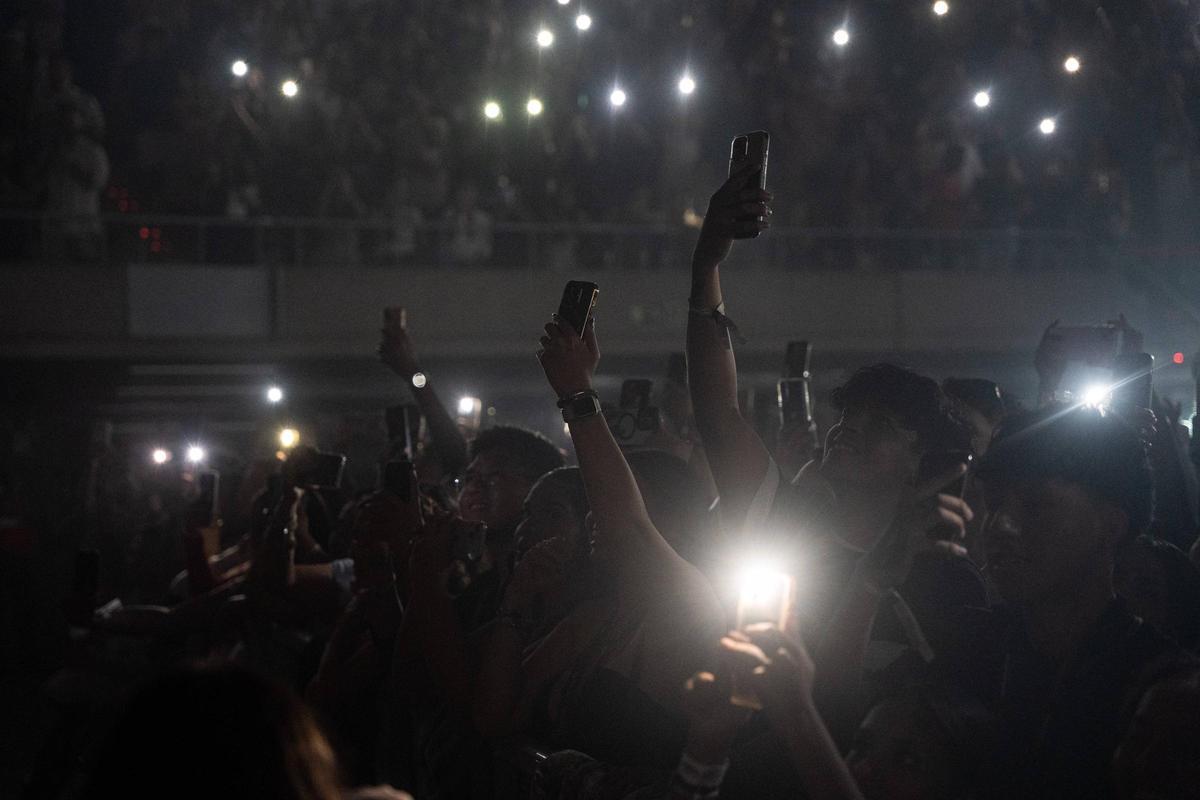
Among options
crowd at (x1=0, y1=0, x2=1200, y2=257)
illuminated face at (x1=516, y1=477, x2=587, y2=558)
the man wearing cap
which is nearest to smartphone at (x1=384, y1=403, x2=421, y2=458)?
illuminated face at (x1=516, y1=477, x2=587, y2=558)

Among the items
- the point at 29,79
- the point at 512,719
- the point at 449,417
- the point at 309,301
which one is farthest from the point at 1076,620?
the point at 309,301

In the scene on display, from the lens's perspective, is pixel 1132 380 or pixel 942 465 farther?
pixel 1132 380

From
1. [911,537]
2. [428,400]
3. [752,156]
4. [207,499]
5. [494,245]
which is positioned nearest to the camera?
[911,537]

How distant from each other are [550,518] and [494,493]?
0.66 metres

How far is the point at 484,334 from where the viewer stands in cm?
1476

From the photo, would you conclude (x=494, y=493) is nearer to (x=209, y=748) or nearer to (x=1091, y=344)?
(x=1091, y=344)

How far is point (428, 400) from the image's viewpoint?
5457 millimetres

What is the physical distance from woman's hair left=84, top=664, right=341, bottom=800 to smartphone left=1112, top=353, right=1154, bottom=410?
3.09m

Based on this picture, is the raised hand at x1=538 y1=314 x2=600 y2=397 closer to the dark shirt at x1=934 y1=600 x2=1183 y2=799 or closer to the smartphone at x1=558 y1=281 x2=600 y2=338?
the smartphone at x1=558 y1=281 x2=600 y2=338

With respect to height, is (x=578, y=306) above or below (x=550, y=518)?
above

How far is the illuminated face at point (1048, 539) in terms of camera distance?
2.47 meters

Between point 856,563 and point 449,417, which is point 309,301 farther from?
point 856,563

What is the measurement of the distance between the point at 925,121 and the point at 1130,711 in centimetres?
1161

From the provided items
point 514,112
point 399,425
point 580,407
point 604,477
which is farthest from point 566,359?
point 514,112
